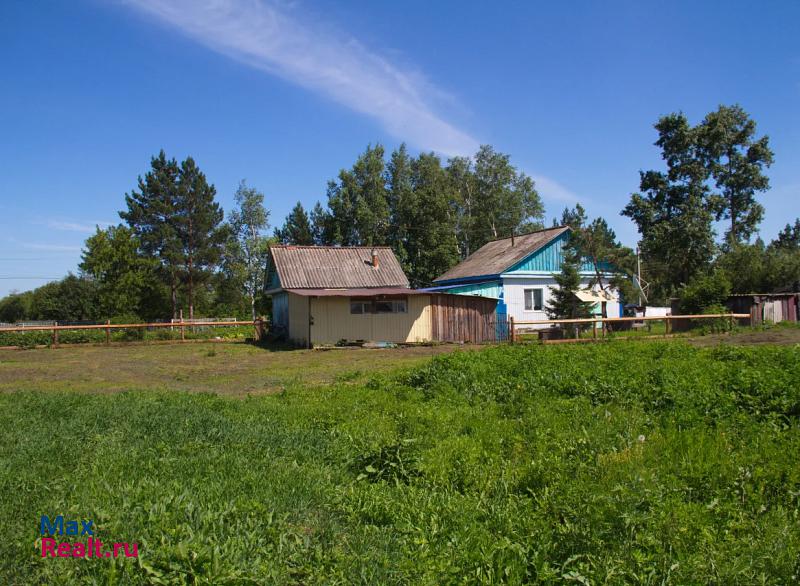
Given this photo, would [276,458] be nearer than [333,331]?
Yes

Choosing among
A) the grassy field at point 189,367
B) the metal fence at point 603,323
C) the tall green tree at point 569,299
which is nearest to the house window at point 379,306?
the grassy field at point 189,367

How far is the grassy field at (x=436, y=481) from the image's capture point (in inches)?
143

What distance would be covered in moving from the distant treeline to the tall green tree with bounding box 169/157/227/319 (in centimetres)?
9

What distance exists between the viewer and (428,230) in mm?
48000

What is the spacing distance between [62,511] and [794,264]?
40.8 m

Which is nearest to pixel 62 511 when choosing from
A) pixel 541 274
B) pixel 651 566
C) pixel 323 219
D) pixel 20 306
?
pixel 651 566

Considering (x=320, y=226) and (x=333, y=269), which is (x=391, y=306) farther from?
(x=320, y=226)

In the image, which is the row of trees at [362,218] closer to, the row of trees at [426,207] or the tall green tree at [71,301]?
the row of trees at [426,207]

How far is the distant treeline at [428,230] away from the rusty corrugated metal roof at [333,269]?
9607 mm

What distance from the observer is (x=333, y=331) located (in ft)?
79.4

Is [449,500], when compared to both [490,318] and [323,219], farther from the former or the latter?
[323,219]

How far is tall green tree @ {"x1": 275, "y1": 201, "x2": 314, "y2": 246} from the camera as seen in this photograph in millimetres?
55938

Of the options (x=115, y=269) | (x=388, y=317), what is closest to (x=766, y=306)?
(x=388, y=317)

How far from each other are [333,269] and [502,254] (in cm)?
1033
